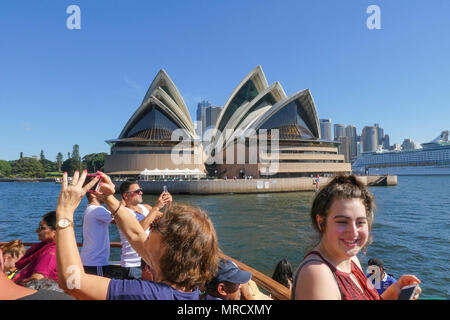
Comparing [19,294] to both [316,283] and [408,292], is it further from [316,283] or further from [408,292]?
[408,292]

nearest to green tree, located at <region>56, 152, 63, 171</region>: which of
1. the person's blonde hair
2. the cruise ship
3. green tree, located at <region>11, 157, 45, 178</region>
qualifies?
green tree, located at <region>11, 157, 45, 178</region>

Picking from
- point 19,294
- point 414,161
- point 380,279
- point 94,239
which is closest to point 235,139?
point 380,279

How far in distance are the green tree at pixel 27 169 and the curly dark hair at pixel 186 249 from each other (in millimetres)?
85685

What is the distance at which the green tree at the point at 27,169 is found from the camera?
232 feet

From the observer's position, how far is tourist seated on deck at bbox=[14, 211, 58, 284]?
6.89 feet

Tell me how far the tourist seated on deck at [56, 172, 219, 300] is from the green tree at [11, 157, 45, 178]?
3368 inches

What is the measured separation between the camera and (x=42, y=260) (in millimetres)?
2137

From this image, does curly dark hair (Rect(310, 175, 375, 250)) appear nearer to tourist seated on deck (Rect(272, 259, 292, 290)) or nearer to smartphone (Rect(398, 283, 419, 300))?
smartphone (Rect(398, 283, 419, 300))

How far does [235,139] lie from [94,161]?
153 feet

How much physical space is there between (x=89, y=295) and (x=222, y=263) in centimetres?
82

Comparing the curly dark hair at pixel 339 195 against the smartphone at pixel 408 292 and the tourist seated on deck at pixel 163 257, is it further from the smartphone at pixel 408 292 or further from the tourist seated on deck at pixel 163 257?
the tourist seated on deck at pixel 163 257
